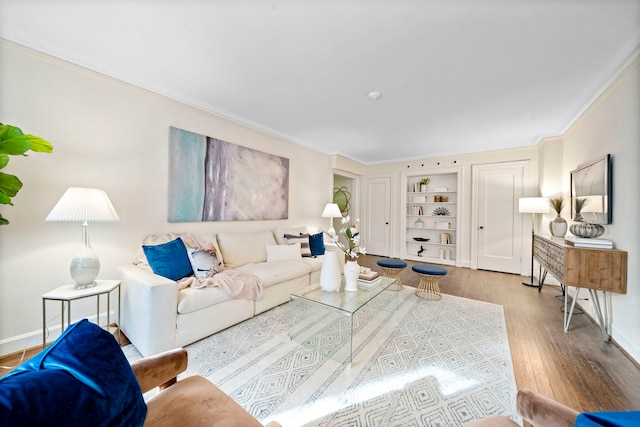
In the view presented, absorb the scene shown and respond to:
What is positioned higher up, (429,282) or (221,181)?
(221,181)

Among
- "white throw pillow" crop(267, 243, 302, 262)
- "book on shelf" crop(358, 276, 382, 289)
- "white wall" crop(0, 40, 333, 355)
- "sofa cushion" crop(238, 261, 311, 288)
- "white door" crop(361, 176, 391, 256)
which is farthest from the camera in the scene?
"white door" crop(361, 176, 391, 256)

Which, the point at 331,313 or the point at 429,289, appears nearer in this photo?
the point at 331,313

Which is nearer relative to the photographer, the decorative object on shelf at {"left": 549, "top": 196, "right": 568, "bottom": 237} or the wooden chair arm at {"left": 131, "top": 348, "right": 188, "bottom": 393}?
the wooden chair arm at {"left": 131, "top": 348, "right": 188, "bottom": 393}

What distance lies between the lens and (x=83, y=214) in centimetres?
188

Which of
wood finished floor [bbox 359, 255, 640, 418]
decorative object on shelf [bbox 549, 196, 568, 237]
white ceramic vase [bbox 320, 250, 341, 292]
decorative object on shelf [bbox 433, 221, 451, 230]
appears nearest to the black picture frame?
decorative object on shelf [bbox 549, 196, 568, 237]

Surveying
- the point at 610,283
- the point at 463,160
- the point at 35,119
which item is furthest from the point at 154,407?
the point at 463,160

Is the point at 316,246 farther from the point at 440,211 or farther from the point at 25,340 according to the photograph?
the point at 440,211

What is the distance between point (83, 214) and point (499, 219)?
6.07m

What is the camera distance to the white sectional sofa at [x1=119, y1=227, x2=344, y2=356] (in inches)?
76.3

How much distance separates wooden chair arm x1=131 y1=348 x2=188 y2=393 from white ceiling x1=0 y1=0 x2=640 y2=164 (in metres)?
2.05

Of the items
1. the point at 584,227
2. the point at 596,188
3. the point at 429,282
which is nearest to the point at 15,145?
the point at 429,282

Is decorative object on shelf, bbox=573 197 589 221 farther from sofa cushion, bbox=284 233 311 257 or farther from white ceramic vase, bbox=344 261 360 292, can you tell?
sofa cushion, bbox=284 233 311 257

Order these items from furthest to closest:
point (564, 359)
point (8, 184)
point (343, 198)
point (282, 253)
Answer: point (343, 198), point (282, 253), point (564, 359), point (8, 184)

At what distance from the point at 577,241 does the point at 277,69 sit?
131 inches
